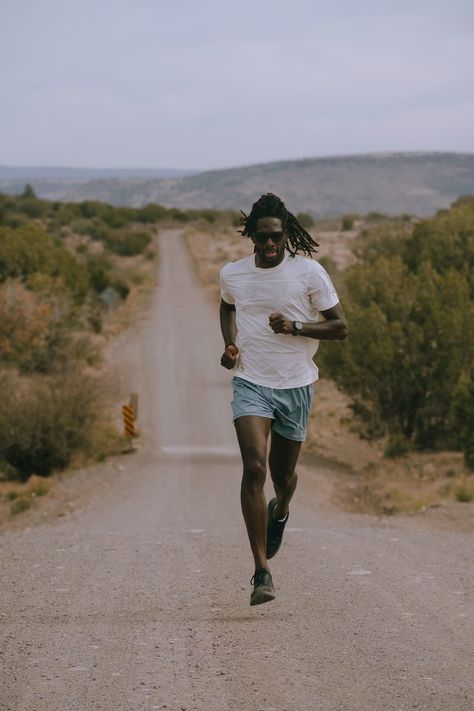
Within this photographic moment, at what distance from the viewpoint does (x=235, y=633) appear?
6.13m

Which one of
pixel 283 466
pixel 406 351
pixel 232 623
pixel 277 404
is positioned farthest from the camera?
pixel 406 351

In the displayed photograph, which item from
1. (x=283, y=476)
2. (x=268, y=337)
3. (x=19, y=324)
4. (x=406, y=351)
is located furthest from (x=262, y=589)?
(x=19, y=324)

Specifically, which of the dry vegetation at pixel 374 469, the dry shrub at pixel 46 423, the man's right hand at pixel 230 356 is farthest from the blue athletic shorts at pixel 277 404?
the dry shrub at pixel 46 423

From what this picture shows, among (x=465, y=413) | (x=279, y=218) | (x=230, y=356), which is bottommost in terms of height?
(x=465, y=413)

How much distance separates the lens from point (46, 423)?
24.5 m

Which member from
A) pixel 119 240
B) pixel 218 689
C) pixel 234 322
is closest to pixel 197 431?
pixel 234 322

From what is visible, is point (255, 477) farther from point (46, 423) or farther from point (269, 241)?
point (46, 423)

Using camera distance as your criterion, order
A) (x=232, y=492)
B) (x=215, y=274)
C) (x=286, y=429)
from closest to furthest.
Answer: (x=286, y=429), (x=232, y=492), (x=215, y=274)

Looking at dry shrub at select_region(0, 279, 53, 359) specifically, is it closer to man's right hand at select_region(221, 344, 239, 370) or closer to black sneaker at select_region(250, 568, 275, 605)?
man's right hand at select_region(221, 344, 239, 370)

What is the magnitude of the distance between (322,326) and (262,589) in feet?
5.15

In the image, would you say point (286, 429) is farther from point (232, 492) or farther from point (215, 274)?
point (215, 274)

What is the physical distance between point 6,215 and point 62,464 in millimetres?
66596

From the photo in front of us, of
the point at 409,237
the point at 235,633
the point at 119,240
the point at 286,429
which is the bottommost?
the point at 119,240

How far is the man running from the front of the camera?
681cm
